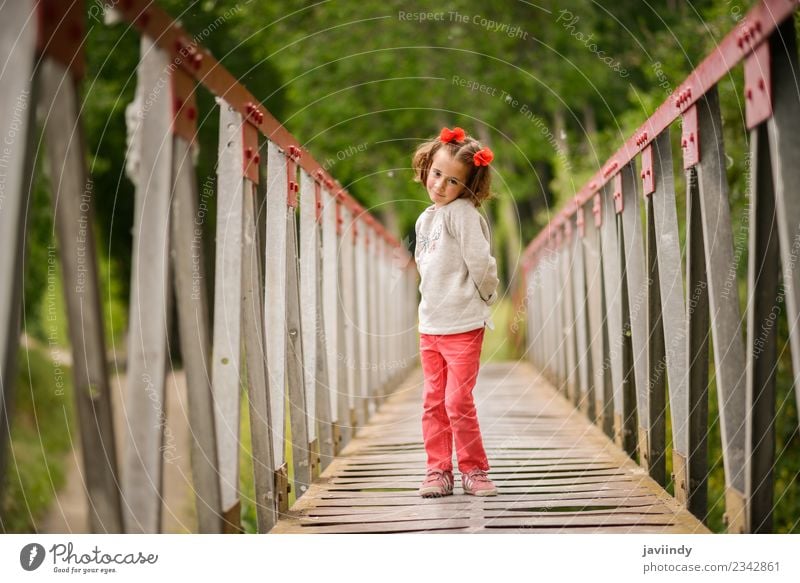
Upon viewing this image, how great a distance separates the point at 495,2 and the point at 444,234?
7.73 metres

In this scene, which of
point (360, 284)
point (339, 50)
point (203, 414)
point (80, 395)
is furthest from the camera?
point (339, 50)

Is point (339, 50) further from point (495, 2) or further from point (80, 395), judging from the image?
point (80, 395)

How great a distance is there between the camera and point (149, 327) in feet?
5.01

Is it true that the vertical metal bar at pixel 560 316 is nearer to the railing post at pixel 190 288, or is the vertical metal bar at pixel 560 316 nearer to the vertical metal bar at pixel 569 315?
the vertical metal bar at pixel 569 315

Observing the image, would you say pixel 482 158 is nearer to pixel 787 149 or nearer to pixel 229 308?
pixel 229 308

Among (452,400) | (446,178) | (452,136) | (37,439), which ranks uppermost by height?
(452,136)

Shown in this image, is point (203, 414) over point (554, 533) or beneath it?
over

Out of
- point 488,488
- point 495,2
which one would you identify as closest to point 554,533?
point 488,488

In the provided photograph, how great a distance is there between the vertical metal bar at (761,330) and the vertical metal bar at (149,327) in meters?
1.04

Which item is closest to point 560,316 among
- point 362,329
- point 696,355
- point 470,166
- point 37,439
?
point 362,329

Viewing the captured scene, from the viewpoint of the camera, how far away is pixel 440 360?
8.96ft

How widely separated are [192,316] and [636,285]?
5.56 feet

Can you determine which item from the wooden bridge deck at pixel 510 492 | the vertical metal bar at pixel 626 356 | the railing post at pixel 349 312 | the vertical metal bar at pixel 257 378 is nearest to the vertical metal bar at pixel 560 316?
the wooden bridge deck at pixel 510 492

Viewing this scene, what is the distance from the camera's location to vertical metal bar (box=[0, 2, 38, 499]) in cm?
129
